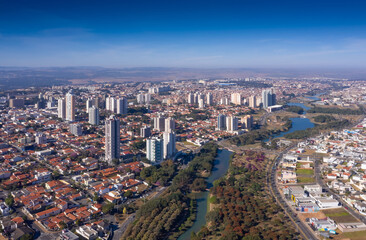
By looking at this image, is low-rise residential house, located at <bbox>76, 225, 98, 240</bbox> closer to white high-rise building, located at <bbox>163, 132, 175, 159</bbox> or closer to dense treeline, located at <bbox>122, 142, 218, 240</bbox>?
dense treeline, located at <bbox>122, 142, 218, 240</bbox>

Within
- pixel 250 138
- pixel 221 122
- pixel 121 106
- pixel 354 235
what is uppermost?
pixel 121 106

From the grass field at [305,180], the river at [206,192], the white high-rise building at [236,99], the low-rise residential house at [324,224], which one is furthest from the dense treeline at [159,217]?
the white high-rise building at [236,99]

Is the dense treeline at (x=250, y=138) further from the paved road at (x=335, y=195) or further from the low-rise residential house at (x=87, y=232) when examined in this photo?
the low-rise residential house at (x=87, y=232)

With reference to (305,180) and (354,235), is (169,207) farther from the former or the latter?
(305,180)

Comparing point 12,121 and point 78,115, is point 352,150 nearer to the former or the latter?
point 78,115

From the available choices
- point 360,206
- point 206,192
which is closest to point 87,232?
point 206,192

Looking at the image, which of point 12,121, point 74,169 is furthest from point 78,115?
point 74,169

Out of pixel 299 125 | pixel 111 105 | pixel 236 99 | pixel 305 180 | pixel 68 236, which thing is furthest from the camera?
pixel 236 99
